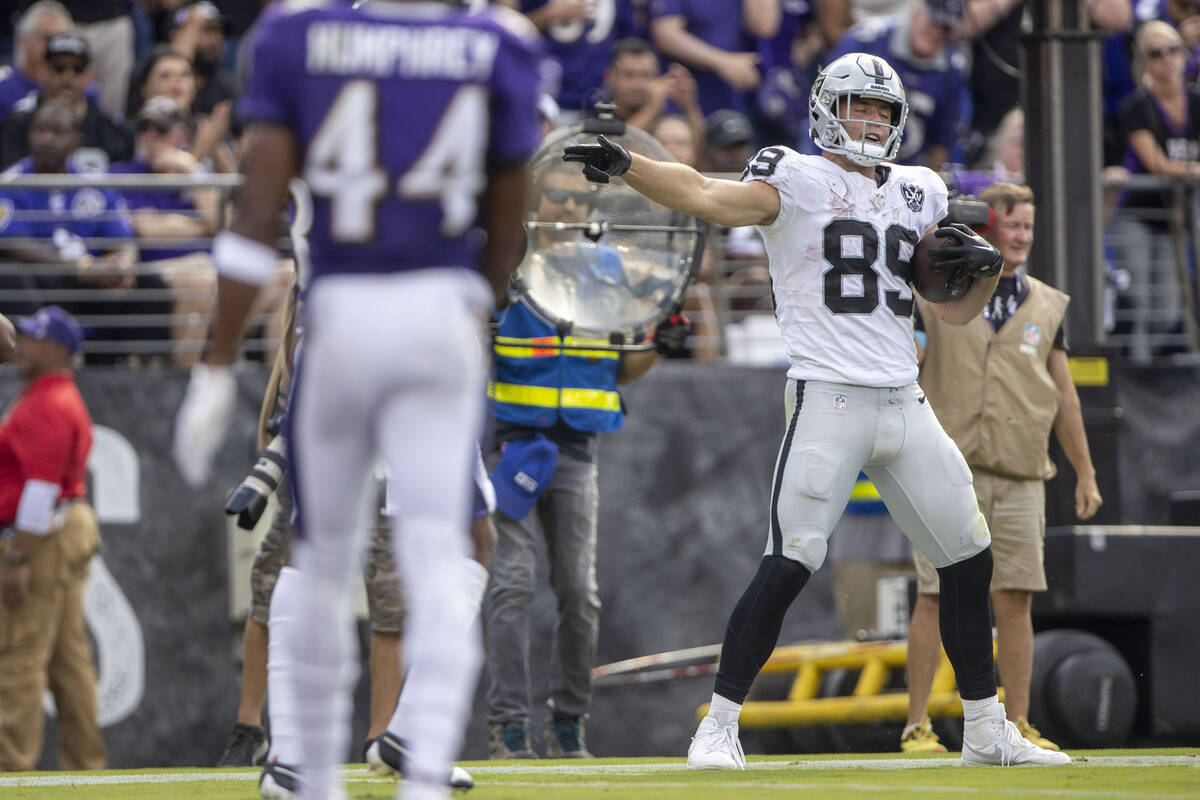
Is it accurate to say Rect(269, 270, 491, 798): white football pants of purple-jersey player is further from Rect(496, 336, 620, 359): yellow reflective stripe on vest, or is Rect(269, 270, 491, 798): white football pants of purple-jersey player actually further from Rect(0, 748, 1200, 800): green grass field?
Rect(496, 336, 620, 359): yellow reflective stripe on vest

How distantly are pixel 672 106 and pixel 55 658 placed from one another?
4809mm

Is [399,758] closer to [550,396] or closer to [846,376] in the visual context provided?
[846,376]

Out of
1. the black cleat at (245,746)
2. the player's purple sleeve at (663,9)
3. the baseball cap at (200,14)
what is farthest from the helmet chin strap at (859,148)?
the baseball cap at (200,14)

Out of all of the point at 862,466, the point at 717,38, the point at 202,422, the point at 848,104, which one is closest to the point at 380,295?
the point at 202,422

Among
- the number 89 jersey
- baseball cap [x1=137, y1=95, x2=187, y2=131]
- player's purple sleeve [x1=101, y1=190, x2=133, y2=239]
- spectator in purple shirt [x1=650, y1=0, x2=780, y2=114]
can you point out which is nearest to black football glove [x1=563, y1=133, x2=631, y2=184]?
the number 89 jersey

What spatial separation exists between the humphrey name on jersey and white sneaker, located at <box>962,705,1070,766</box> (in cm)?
293

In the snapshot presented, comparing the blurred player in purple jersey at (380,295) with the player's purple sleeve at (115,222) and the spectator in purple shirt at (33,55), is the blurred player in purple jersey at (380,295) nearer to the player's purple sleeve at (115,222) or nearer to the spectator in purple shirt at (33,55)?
the player's purple sleeve at (115,222)

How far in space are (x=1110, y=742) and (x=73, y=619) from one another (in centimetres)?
473

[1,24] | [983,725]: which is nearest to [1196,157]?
Result: [983,725]

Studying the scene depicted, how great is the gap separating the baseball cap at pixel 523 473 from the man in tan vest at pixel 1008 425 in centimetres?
146

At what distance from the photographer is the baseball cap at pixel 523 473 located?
705cm

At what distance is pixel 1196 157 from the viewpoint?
34.7ft

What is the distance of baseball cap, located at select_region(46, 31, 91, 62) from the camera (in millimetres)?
10258

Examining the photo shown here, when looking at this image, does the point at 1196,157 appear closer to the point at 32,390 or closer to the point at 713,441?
the point at 713,441
